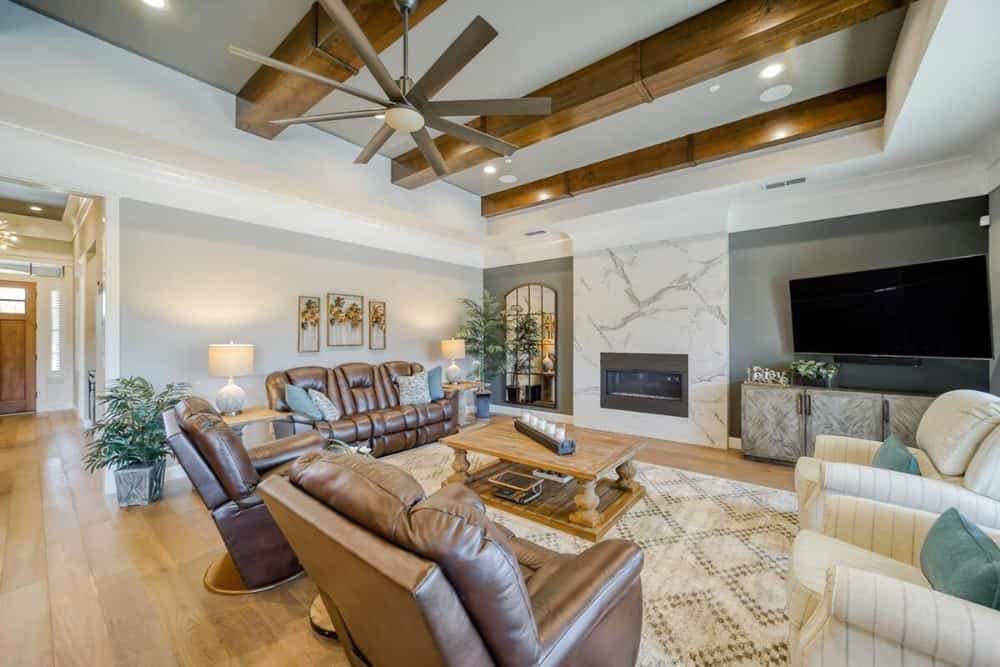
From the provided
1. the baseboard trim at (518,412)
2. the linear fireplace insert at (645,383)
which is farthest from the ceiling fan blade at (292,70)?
the baseboard trim at (518,412)

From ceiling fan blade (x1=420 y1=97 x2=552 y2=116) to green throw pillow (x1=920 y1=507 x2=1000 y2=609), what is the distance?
8.22ft

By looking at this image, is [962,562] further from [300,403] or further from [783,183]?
[300,403]

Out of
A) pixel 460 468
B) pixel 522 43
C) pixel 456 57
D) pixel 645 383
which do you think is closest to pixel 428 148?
pixel 456 57

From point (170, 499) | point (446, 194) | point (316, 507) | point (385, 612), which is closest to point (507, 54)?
point (446, 194)

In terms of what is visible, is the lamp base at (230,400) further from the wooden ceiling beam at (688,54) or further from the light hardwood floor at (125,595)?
the wooden ceiling beam at (688,54)

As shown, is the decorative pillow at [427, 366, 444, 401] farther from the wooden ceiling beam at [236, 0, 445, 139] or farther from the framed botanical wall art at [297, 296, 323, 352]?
the wooden ceiling beam at [236, 0, 445, 139]

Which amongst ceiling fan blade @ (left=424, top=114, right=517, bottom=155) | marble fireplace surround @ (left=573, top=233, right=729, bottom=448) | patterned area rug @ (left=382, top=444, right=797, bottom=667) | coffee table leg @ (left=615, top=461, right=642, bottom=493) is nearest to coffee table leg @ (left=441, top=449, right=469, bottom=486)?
patterned area rug @ (left=382, top=444, right=797, bottom=667)

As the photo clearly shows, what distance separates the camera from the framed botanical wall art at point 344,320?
201 inches

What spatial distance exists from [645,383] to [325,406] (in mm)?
4046

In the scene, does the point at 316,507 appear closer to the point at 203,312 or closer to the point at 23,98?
the point at 23,98

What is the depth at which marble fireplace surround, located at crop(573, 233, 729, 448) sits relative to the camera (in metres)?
4.84

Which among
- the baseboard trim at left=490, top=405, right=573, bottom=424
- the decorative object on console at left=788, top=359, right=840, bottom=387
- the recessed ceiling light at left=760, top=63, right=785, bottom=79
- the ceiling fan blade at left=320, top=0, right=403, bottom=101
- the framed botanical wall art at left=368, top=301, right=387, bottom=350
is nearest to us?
the ceiling fan blade at left=320, top=0, right=403, bottom=101

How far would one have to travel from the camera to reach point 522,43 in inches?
108

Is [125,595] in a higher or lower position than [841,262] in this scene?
lower
